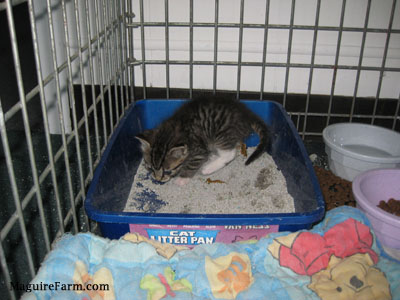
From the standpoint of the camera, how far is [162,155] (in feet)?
5.28

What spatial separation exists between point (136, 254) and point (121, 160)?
571 mm

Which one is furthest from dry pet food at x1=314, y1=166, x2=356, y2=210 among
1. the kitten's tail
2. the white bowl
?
the kitten's tail

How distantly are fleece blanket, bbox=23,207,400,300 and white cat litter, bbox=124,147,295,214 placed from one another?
0.35m

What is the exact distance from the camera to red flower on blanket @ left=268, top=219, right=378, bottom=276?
115 centimetres

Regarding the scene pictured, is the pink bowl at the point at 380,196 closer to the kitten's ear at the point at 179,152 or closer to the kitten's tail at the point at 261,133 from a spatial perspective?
the kitten's tail at the point at 261,133

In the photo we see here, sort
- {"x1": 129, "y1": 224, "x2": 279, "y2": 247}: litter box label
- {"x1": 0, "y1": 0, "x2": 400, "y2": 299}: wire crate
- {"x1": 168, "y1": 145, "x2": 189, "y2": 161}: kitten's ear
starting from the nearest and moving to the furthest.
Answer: {"x1": 129, "y1": 224, "x2": 279, "y2": 247}: litter box label
{"x1": 168, "y1": 145, "x2": 189, "y2": 161}: kitten's ear
{"x1": 0, "y1": 0, "x2": 400, "y2": 299}: wire crate

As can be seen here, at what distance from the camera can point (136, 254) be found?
1.15 meters

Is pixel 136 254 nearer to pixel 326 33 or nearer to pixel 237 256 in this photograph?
pixel 237 256

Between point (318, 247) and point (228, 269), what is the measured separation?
279 millimetres

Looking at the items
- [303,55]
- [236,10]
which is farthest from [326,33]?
[236,10]

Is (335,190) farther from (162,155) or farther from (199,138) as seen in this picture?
(162,155)

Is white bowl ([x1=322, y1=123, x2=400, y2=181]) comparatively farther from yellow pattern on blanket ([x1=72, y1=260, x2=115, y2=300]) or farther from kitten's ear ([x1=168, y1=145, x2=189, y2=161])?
yellow pattern on blanket ([x1=72, y1=260, x2=115, y2=300])

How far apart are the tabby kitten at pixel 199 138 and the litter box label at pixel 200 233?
44 cm

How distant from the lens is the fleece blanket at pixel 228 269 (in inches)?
41.8
